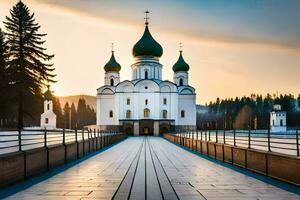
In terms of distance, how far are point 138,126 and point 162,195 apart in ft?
180

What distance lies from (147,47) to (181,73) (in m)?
11.1

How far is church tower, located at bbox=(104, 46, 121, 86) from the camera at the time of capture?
243ft

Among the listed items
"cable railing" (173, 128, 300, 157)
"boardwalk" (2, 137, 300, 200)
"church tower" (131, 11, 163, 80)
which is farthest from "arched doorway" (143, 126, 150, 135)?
"boardwalk" (2, 137, 300, 200)

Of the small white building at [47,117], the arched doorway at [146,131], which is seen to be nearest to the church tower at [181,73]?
the arched doorway at [146,131]

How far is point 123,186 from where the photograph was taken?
914 cm

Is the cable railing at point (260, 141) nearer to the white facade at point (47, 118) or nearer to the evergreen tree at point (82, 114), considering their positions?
the white facade at point (47, 118)

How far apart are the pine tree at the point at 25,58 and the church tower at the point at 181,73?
36.6 metres

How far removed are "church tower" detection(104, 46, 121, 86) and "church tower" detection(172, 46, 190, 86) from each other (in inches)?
434

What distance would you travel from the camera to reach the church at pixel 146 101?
209ft

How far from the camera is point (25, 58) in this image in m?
39.0

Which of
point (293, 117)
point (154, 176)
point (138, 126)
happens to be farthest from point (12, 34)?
point (293, 117)

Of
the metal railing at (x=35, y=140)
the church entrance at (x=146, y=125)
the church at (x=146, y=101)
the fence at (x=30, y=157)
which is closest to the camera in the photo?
the fence at (x=30, y=157)

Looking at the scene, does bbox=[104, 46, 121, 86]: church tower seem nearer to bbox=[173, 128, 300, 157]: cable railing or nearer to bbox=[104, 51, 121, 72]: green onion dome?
bbox=[104, 51, 121, 72]: green onion dome

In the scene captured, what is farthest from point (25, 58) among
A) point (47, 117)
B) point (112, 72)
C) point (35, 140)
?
point (112, 72)
